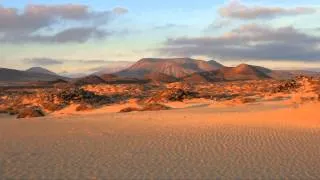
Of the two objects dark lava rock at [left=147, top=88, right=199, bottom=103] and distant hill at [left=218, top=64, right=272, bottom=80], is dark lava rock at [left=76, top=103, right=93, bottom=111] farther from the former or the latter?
distant hill at [left=218, top=64, right=272, bottom=80]

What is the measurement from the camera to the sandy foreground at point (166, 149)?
1035 cm

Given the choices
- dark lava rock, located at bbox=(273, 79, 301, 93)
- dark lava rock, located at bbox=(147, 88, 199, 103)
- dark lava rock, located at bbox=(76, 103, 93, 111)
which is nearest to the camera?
dark lava rock, located at bbox=(76, 103, 93, 111)

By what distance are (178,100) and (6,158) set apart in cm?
2319

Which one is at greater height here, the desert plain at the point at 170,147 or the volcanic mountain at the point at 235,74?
the desert plain at the point at 170,147

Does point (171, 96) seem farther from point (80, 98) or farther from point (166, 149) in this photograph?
point (166, 149)

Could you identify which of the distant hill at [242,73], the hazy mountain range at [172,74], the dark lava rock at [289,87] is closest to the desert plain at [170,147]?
the dark lava rock at [289,87]

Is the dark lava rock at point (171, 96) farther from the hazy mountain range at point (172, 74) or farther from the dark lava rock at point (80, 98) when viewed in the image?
the hazy mountain range at point (172, 74)

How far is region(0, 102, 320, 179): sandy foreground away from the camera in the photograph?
1035 centimetres

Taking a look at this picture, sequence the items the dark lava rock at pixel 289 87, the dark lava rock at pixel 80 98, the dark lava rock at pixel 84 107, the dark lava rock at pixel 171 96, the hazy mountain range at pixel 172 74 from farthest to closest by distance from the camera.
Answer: the hazy mountain range at pixel 172 74, the dark lava rock at pixel 289 87, the dark lava rock at pixel 171 96, the dark lava rock at pixel 80 98, the dark lava rock at pixel 84 107

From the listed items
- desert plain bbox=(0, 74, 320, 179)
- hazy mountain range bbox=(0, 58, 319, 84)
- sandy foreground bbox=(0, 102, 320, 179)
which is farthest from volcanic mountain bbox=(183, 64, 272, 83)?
sandy foreground bbox=(0, 102, 320, 179)

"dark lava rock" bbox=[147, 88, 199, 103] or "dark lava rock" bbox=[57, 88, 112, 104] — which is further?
"dark lava rock" bbox=[147, 88, 199, 103]

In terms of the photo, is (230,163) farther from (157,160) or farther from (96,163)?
(96,163)

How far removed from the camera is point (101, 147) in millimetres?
13977

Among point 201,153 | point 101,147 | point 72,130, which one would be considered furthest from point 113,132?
point 201,153
